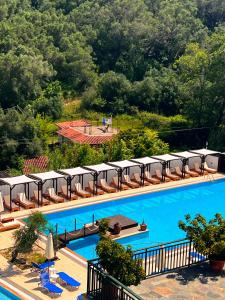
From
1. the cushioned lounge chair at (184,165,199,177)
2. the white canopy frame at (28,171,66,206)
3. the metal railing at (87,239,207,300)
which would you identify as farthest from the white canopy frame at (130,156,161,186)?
the metal railing at (87,239,207,300)

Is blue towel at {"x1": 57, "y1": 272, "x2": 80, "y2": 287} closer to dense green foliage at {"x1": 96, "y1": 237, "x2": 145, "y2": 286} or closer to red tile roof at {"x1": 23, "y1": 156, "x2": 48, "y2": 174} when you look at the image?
dense green foliage at {"x1": 96, "y1": 237, "x2": 145, "y2": 286}

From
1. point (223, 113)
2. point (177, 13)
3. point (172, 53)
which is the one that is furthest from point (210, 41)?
point (177, 13)

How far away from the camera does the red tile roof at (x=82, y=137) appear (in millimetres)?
33406

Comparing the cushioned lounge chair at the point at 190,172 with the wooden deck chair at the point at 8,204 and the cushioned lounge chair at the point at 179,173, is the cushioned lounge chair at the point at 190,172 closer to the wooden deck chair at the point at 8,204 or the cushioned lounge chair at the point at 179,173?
the cushioned lounge chair at the point at 179,173

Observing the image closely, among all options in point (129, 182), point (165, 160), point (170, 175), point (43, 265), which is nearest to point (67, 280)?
point (43, 265)

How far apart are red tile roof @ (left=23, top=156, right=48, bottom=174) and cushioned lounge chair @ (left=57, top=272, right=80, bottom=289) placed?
13011mm

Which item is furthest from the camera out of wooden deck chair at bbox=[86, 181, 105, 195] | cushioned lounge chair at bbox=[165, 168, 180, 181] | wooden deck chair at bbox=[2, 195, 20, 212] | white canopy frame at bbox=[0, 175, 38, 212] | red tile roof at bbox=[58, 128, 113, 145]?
red tile roof at bbox=[58, 128, 113, 145]

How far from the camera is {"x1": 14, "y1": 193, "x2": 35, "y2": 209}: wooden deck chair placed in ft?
74.4

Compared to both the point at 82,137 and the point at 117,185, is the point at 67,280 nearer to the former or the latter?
the point at 117,185

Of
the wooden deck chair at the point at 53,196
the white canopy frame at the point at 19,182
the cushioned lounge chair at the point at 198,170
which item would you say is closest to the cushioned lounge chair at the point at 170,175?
the cushioned lounge chair at the point at 198,170

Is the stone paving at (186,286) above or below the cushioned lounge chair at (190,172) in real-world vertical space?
above

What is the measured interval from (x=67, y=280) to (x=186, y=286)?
389 cm

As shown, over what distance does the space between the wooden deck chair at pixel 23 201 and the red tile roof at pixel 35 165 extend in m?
4.52

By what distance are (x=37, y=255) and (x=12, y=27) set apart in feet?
117
